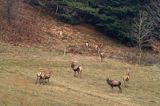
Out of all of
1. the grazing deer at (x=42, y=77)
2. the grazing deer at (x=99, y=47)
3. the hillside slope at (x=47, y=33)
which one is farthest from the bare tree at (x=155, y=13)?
the grazing deer at (x=42, y=77)

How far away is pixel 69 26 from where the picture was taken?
185ft

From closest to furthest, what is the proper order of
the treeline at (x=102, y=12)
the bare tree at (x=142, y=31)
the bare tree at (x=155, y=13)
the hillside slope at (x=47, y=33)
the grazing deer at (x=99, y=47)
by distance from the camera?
the hillside slope at (x=47, y=33) → the grazing deer at (x=99, y=47) → the bare tree at (x=142, y=31) → the bare tree at (x=155, y=13) → the treeline at (x=102, y=12)

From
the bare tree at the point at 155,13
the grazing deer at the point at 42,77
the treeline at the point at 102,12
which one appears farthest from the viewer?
the treeline at the point at 102,12

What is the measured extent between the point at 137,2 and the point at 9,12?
16.3 metres

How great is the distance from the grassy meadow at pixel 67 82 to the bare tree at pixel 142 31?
18.5ft

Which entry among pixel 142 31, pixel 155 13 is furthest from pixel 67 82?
pixel 155 13

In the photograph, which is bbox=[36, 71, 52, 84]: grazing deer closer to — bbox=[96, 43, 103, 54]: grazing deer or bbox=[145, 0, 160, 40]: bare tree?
bbox=[96, 43, 103, 54]: grazing deer

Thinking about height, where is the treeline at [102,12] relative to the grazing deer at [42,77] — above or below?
above

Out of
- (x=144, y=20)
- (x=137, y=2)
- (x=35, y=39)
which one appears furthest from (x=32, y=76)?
(x=137, y=2)

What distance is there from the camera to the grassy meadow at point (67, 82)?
1112 inches

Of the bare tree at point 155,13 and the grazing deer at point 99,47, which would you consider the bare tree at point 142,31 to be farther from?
the grazing deer at point 99,47

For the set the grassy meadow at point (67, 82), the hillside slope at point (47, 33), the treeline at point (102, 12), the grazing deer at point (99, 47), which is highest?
the treeline at point (102, 12)

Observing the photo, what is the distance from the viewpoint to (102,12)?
192ft

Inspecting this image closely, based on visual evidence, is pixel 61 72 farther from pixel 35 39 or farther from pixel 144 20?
pixel 144 20
